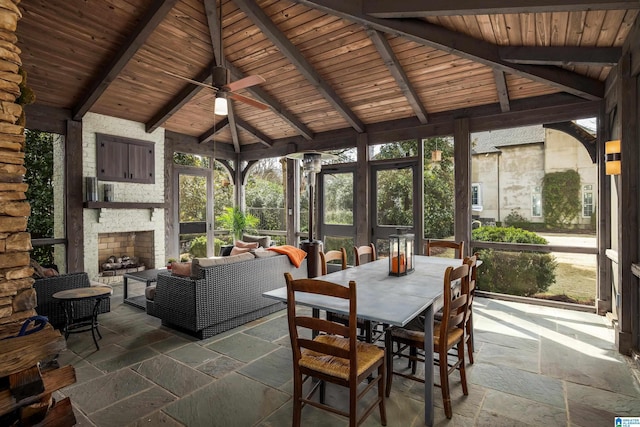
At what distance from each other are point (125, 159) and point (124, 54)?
90.2 inches

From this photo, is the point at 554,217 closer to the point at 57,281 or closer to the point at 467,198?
the point at 467,198

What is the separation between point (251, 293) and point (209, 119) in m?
4.41

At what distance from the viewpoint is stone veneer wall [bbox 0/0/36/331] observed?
5.80ft

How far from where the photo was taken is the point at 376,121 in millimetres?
6176

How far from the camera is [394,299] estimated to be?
2170mm

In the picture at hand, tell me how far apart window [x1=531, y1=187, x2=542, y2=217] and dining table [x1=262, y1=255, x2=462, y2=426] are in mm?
2821

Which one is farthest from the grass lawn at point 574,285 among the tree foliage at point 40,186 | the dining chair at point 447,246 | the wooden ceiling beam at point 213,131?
the tree foliage at point 40,186

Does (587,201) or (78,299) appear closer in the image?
→ (78,299)

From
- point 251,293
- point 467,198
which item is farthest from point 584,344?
point 251,293

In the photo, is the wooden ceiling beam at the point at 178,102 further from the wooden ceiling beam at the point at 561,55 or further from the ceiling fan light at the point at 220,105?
the wooden ceiling beam at the point at 561,55

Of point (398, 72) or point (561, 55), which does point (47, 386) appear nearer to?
point (398, 72)

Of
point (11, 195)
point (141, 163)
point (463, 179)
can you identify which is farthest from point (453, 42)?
point (141, 163)

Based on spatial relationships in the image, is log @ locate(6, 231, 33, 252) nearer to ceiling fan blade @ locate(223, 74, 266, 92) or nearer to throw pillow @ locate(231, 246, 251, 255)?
ceiling fan blade @ locate(223, 74, 266, 92)

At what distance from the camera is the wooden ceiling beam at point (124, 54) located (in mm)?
3910
